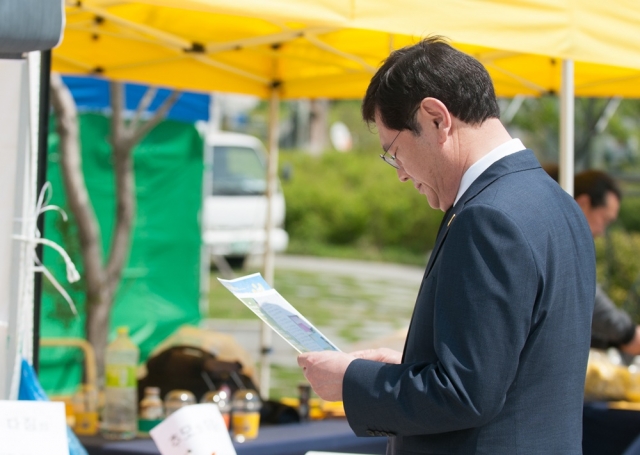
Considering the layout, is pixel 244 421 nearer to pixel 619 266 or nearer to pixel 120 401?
pixel 120 401

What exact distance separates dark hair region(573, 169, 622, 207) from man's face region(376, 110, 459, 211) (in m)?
2.17

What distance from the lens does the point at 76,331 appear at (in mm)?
5734

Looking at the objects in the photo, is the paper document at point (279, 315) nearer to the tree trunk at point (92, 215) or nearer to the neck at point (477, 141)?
the neck at point (477, 141)

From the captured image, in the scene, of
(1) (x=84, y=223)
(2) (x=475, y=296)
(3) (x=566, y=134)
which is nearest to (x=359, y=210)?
(1) (x=84, y=223)

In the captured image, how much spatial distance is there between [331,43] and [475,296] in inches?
106

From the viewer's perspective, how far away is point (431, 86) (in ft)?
4.84

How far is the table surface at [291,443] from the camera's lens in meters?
2.90

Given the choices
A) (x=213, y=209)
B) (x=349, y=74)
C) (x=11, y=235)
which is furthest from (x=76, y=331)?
(x=213, y=209)

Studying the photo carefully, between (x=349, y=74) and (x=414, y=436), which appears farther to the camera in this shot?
(x=349, y=74)

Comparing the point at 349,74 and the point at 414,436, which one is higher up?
the point at 349,74

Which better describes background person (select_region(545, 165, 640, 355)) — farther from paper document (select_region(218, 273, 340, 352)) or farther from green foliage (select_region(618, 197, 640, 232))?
green foliage (select_region(618, 197, 640, 232))

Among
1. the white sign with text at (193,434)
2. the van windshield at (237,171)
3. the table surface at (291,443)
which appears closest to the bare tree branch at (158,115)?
the table surface at (291,443)

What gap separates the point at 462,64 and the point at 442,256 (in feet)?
1.13

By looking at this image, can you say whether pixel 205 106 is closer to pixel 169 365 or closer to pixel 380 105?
pixel 169 365
